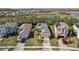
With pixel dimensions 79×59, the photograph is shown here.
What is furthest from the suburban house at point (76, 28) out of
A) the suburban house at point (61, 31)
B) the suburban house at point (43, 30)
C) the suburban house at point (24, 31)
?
the suburban house at point (24, 31)

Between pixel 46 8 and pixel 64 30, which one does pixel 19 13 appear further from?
pixel 64 30

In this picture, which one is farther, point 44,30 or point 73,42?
point 44,30

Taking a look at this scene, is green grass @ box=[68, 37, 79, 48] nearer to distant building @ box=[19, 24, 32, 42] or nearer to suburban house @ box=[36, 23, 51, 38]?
suburban house @ box=[36, 23, 51, 38]

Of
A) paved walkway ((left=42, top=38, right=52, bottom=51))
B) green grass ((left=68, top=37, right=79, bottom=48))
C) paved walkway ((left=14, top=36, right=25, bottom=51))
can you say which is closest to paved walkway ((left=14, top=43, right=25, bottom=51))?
paved walkway ((left=14, top=36, right=25, bottom=51))

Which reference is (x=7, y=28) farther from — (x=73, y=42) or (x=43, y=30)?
(x=73, y=42)

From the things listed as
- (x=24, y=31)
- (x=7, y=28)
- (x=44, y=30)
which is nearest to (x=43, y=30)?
(x=44, y=30)

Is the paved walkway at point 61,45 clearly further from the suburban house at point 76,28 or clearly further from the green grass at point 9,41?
the green grass at point 9,41

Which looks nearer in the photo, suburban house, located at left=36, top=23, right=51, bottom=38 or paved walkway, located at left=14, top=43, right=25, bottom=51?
paved walkway, located at left=14, top=43, right=25, bottom=51
